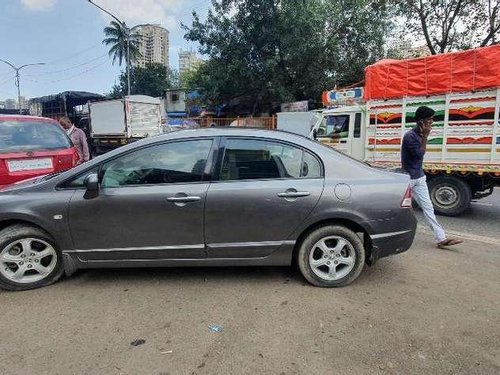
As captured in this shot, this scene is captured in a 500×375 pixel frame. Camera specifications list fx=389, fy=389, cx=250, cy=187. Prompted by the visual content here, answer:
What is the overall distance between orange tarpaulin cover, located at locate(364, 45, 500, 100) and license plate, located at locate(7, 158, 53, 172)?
6095 millimetres

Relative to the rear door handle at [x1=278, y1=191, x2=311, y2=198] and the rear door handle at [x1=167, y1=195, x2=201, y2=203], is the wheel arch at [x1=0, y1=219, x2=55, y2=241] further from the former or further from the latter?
the rear door handle at [x1=278, y1=191, x2=311, y2=198]

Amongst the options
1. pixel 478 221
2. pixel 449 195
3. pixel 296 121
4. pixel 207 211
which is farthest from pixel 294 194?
pixel 296 121

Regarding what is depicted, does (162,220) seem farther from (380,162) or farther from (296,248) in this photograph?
(380,162)

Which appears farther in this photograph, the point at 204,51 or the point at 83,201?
the point at 204,51

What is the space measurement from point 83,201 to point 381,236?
9.14 ft

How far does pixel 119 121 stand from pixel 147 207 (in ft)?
53.5

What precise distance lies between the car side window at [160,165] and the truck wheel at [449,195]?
5.11 m

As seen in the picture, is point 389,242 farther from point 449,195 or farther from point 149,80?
point 149,80

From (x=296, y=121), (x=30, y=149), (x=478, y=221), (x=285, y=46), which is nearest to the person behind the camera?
(x=30, y=149)

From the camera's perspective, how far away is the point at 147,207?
11.6ft

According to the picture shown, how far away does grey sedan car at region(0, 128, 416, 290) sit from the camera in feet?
11.7

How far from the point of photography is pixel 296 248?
3.74 metres

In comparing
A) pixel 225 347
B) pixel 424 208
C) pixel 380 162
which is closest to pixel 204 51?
pixel 380 162

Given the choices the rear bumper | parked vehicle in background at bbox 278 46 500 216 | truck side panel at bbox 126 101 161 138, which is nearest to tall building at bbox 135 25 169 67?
truck side panel at bbox 126 101 161 138
